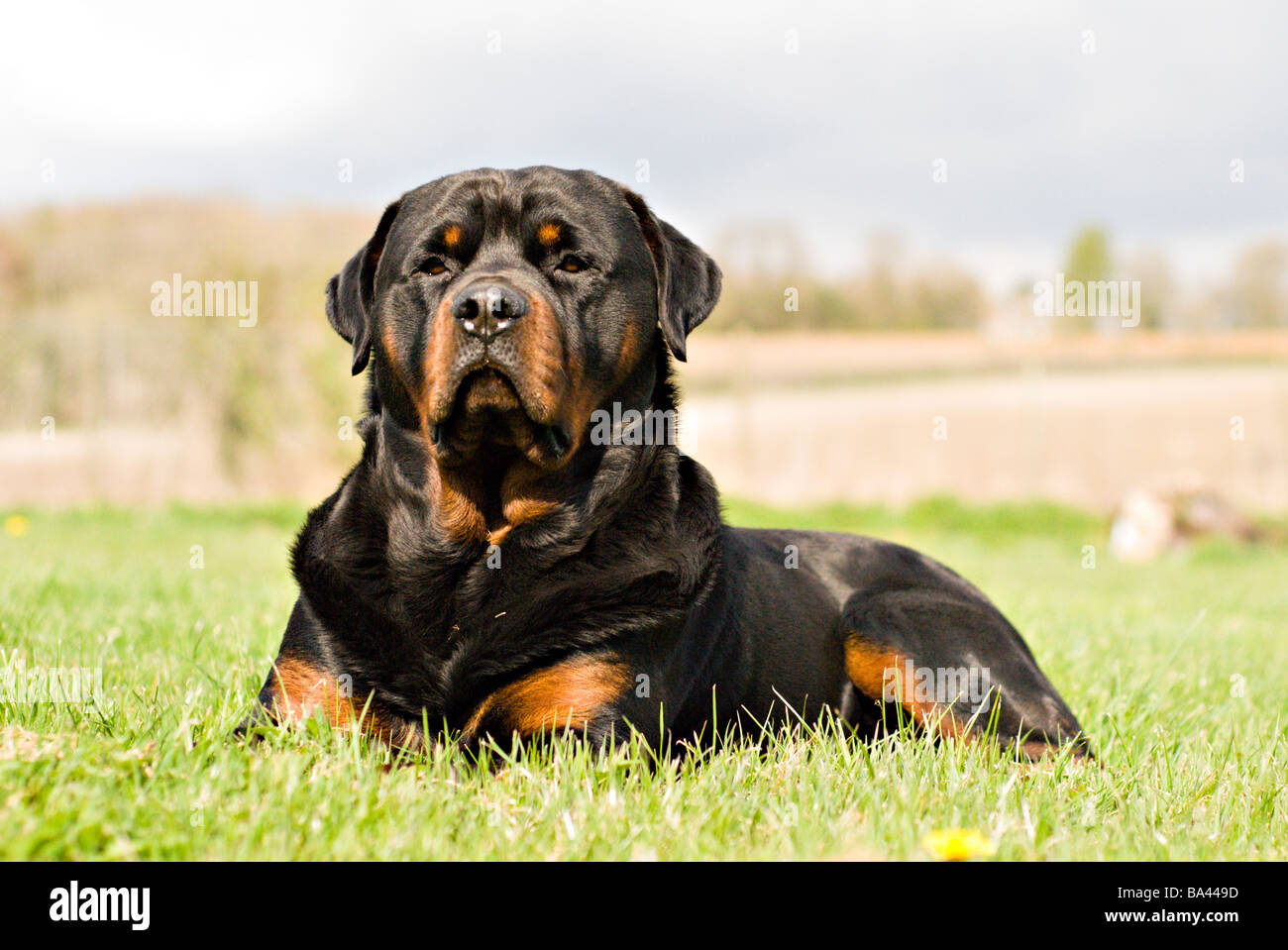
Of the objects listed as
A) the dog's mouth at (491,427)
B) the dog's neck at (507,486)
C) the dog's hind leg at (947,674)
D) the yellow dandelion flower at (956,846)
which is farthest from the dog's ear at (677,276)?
the yellow dandelion flower at (956,846)

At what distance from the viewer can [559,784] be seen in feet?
7.57

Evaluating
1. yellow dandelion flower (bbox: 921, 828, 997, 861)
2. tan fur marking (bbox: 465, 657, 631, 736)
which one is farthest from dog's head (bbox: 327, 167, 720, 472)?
yellow dandelion flower (bbox: 921, 828, 997, 861)

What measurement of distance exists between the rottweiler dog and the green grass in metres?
0.20

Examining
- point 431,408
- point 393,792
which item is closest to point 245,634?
point 431,408

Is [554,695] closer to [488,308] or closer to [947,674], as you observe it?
[488,308]

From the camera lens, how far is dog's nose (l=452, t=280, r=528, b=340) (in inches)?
104

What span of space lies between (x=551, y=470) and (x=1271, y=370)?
14.9 m

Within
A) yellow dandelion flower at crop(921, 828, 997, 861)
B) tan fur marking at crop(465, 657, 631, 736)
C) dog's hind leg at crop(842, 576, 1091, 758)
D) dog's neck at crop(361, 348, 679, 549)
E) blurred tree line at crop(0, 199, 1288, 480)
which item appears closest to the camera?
yellow dandelion flower at crop(921, 828, 997, 861)

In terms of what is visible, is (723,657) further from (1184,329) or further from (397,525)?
(1184,329)

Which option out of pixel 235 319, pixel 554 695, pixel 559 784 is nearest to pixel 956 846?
pixel 559 784

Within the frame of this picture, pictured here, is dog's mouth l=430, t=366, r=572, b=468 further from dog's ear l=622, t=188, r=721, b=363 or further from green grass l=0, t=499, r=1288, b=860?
green grass l=0, t=499, r=1288, b=860

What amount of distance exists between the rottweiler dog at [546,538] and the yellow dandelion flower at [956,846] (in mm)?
882

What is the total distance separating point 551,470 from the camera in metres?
2.91
